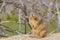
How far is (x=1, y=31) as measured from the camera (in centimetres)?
801

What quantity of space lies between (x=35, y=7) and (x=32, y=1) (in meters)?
0.30

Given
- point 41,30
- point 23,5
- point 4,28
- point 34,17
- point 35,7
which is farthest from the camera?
point 4,28

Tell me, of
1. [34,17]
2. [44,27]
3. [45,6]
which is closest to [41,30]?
[44,27]

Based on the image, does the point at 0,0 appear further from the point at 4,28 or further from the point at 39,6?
the point at 39,6

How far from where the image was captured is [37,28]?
16.9 ft

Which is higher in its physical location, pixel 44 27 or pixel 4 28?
pixel 44 27

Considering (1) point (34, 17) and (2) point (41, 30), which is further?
(2) point (41, 30)

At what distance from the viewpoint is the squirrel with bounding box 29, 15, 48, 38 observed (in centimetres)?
497

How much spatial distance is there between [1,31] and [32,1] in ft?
→ 5.91

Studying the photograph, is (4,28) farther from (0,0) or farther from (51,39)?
(51,39)

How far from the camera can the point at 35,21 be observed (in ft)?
16.3

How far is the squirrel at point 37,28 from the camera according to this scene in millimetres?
4973

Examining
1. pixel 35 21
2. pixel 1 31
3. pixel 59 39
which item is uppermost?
pixel 35 21

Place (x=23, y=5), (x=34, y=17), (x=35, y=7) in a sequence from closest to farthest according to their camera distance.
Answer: (x=34, y=17) → (x=23, y=5) → (x=35, y=7)
